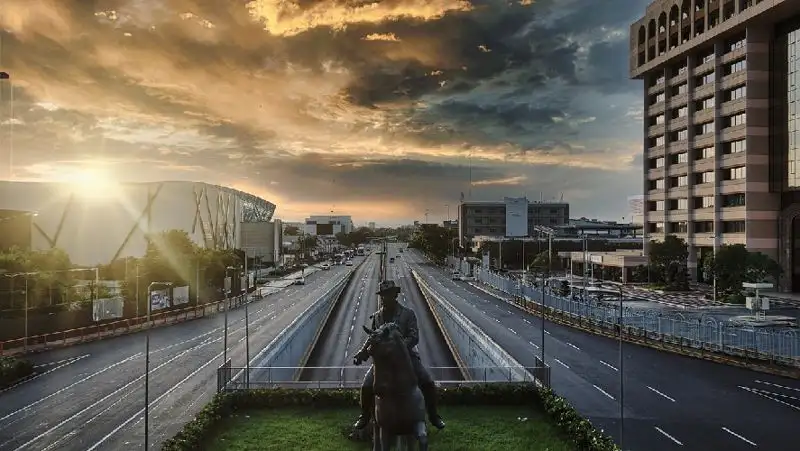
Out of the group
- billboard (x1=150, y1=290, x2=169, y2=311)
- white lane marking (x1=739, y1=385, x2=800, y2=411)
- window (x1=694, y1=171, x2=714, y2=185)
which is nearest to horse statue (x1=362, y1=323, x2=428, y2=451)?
white lane marking (x1=739, y1=385, x2=800, y2=411)

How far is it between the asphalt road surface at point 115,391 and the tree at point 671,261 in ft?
208

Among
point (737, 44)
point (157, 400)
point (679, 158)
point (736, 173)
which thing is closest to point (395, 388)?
point (157, 400)

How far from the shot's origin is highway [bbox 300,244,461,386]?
3512 centimetres

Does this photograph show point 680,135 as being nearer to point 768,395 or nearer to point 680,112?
point 680,112

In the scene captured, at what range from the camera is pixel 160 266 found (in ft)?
238

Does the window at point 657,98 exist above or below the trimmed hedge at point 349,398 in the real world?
above

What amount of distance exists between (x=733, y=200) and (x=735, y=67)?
21503mm

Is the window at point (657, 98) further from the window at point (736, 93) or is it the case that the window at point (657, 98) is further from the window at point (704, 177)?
the window at point (704, 177)

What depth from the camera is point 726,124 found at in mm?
92688

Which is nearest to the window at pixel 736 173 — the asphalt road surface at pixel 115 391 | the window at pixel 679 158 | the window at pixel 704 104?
the window at pixel 679 158

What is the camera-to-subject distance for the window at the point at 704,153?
95.0 meters

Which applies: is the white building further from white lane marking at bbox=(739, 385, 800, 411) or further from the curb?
white lane marking at bbox=(739, 385, 800, 411)

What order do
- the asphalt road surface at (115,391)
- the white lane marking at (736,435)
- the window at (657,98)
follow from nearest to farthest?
the white lane marking at (736,435)
the asphalt road surface at (115,391)
the window at (657,98)

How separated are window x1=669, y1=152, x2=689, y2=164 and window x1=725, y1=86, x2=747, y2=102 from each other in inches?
461
